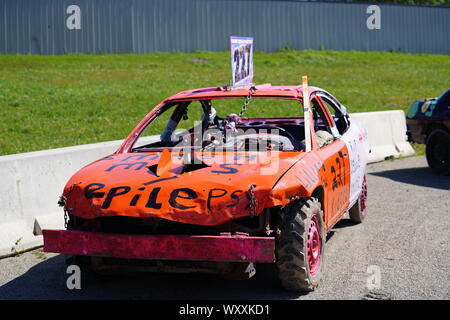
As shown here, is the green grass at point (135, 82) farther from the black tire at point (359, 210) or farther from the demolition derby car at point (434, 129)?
the black tire at point (359, 210)

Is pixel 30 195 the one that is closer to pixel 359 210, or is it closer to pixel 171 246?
pixel 171 246

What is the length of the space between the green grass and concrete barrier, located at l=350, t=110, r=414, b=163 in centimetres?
498

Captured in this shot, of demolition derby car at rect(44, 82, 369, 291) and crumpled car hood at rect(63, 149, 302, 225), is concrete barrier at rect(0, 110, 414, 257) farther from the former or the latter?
crumpled car hood at rect(63, 149, 302, 225)

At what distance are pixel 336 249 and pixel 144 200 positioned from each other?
251 centimetres

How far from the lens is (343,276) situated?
5.98 meters

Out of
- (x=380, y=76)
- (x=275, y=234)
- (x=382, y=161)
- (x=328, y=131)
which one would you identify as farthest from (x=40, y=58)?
(x=275, y=234)

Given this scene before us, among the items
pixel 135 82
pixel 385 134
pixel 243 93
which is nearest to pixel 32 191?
pixel 243 93

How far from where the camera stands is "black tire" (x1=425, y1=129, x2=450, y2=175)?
11688 millimetres

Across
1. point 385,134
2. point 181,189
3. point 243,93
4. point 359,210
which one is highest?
point 243,93

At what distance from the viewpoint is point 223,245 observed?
4.93 meters

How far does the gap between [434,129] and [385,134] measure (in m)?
1.93

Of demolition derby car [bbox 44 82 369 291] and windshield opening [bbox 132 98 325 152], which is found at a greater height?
windshield opening [bbox 132 98 325 152]

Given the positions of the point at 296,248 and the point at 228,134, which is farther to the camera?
the point at 228,134

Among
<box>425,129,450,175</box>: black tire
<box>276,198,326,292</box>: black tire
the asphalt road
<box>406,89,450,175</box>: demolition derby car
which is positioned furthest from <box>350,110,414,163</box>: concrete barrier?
<box>276,198,326,292</box>: black tire
